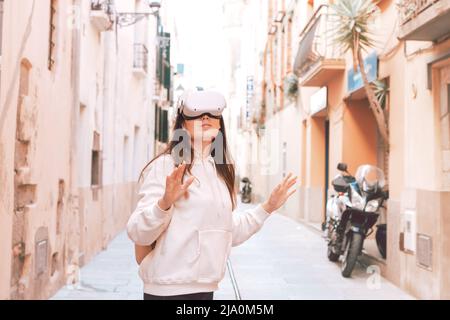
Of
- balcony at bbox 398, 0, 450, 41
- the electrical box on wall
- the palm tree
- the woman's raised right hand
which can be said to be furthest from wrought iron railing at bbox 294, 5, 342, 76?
the woman's raised right hand

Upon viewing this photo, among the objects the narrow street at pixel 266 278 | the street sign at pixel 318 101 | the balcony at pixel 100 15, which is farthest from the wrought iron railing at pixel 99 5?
the street sign at pixel 318 101

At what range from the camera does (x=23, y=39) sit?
4785mm

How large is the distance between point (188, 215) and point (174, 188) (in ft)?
0.65

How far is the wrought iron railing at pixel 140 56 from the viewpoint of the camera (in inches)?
534

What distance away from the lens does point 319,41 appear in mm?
11773

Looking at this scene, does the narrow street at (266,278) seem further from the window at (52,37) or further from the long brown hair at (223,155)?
the long brown hair at (223,155)

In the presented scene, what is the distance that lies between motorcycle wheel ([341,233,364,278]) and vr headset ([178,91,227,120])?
17.1ft

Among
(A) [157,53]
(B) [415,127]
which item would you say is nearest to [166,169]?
(B) [415,127]

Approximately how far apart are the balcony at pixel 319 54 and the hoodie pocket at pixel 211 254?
8.78 metres

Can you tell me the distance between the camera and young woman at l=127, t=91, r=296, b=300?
82.6 inches

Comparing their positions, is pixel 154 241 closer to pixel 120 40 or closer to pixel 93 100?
pixel 93 100

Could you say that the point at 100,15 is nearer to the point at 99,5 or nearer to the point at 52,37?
the point at 99,5

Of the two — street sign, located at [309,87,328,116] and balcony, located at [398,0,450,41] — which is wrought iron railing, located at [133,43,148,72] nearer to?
street sign, located at [309,87,328,116]

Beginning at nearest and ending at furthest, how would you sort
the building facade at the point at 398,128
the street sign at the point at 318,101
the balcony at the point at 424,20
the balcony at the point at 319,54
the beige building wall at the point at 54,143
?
the beige building wall at the point at 54,143 < the balcony at the point at 424,20 < the building facade at the point at 398,128 < the balcony at the point at 319,54 < the street sign at the point at 318,101
